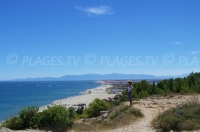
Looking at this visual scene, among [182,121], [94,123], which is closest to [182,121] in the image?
[182,121]

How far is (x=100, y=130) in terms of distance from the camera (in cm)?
1425

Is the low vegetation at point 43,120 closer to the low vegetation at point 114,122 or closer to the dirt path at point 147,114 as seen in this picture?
the low vegetation at point 114,122

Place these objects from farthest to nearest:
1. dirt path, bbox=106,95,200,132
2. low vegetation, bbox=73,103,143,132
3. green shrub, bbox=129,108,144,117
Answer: green shrub, bbox=129,108,144,117 < low vegetation, bbox=73,103,143,132 < dirt path, bbox=106,95,200,132

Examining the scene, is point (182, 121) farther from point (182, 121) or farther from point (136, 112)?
point (136, 112)

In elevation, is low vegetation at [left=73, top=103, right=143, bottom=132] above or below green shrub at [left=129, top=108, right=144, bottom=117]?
below

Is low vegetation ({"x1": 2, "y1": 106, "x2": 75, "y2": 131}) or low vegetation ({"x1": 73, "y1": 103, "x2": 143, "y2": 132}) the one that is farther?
low vegetation ({"x1": 73, "y1": 103, "x2": 143, "y2": 132})

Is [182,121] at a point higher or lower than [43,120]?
higher

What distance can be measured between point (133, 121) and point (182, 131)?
3.78 m

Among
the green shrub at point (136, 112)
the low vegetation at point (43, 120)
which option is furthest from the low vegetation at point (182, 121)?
the low vegetation at point (43, 120)

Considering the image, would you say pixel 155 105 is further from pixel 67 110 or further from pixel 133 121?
pixel 67 110

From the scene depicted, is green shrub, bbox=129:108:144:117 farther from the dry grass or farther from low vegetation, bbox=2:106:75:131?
low vegetation, bbox=2:106:75:131

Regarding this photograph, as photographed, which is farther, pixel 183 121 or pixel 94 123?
pixel 94 123

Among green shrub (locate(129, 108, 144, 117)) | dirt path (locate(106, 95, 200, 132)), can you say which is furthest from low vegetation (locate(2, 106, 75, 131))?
green shrub (locate(129, 108, 144, 117))

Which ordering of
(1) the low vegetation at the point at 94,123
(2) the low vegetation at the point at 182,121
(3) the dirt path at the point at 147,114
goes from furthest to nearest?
1. (3) the dirt path at the point at 147,114
2. (1) the low vegetation at the point at 94,123
3. (2) the low vegetation at the point at 182,121
